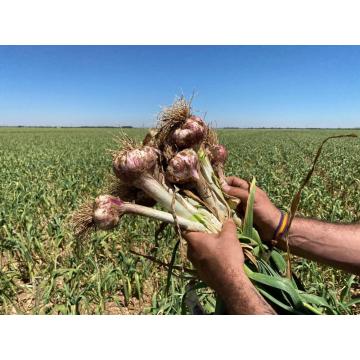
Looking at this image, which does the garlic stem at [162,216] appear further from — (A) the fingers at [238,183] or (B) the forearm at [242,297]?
(A) the fingers at [238,183]

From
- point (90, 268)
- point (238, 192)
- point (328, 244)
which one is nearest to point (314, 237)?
point (328, 244)

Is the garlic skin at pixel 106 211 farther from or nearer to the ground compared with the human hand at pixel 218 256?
farther from the ground

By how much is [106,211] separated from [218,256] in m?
0.48

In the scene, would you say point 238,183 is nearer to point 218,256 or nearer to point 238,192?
point 238,192

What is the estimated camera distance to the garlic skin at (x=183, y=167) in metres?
1.58

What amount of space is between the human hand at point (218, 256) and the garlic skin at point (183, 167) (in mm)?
229

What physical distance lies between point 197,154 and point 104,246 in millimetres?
2534

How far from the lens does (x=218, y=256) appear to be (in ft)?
4.64

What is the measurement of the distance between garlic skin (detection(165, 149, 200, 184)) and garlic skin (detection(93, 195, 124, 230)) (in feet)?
0.78

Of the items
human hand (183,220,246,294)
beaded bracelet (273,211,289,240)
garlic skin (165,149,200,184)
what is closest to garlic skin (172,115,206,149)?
garlic skin (165,149,200,184)

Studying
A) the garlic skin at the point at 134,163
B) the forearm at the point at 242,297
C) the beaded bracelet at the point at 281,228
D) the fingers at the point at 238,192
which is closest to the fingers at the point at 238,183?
the fingers at the point at 238,192

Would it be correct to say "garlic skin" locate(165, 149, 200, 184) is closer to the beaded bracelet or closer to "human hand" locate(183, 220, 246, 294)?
"human hand" locate(183, 220, 246, 294)

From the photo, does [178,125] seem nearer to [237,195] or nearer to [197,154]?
[197,154]

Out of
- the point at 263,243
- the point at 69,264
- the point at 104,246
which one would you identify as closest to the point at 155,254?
the point at 104,246
